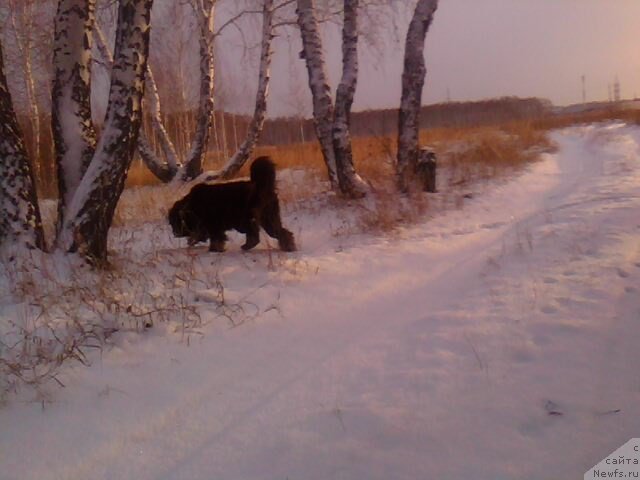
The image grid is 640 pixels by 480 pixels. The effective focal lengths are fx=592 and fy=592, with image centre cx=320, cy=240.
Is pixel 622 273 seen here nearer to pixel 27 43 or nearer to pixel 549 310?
pixel 549 310

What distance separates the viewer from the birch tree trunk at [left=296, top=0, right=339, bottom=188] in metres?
9.86

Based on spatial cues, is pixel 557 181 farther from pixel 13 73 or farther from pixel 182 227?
pixel 13 73

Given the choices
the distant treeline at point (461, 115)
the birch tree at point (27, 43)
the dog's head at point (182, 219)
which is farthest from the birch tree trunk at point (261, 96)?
the distant treeline at point (461, 115)

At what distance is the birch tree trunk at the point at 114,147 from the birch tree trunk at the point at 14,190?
10.9 inches

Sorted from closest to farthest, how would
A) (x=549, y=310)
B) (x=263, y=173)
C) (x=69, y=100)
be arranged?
(x=549, y=310)
(x=69, y=100)
(x=263, y=173)

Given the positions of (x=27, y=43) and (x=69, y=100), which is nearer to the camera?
(x=69, y=100)

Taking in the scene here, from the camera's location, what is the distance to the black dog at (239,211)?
6633 mm

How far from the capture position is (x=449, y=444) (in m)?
2.71

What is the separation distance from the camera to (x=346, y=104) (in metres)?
10.1

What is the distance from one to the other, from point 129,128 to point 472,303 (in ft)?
11.3

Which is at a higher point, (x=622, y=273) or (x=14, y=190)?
(x=14, y=190)

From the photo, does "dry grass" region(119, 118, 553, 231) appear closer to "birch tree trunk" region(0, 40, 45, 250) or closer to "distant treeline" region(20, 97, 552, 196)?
"distant treeline" region(20, 97, 552, 196)

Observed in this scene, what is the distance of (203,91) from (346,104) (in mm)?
6589

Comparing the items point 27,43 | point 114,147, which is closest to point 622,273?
point 114,147
